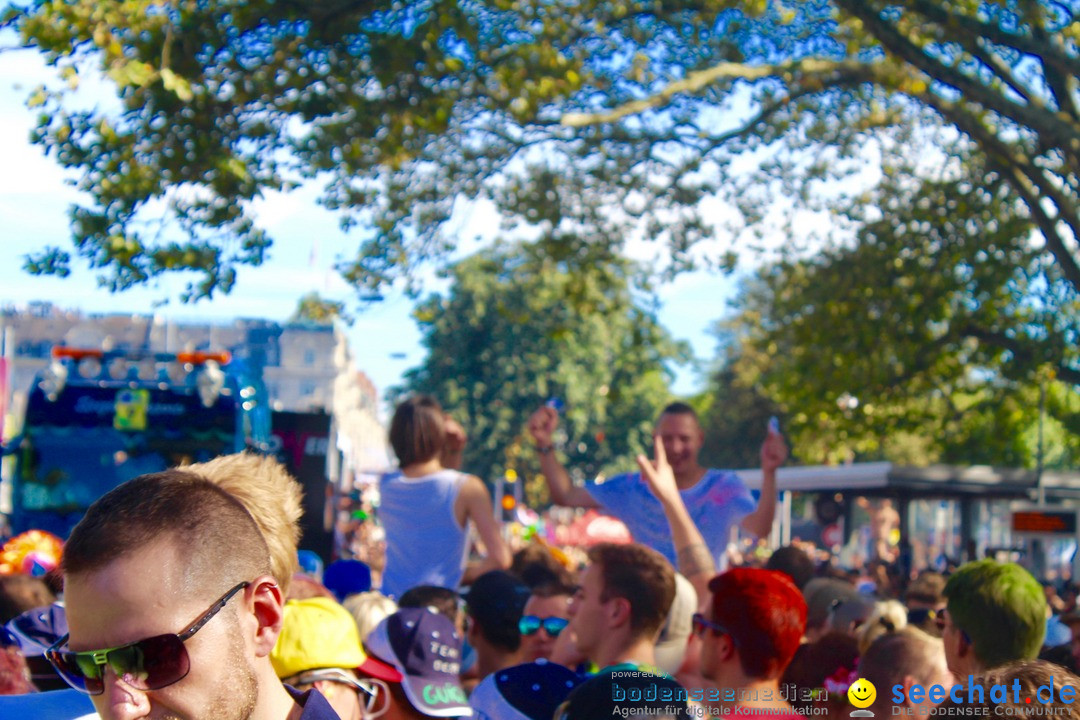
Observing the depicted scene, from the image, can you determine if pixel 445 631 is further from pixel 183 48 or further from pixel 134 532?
pixel 183 48

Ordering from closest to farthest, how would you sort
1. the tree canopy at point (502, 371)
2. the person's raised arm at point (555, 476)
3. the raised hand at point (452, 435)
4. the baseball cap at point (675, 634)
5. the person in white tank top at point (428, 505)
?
the baseball cap at point (675, 634), the person in white tank top at point (428, 505), the raised hand at point (452, 435), the person's raised arm at point (555, 476), the tree canopy at point (502, 371)

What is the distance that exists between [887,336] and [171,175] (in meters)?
9.73

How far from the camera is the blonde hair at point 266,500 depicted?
207 centimetres

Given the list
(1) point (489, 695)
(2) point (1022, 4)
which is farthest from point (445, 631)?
(2) point (1022, 4)

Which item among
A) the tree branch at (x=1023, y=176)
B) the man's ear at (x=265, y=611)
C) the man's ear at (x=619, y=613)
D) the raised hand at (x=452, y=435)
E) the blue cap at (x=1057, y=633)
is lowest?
the blue cap at (x=1057, y=633)

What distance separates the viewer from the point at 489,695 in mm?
3234

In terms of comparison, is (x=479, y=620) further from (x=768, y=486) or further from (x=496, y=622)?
(x=768, y=486)

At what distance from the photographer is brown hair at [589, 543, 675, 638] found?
12.5 ft

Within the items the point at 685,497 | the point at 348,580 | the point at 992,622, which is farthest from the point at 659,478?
the point at 348,580

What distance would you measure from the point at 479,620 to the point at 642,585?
3.51 feet

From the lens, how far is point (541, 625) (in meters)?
4.46

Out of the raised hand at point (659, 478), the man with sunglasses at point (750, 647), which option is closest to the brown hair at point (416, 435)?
the raised hand at point (659, 478)

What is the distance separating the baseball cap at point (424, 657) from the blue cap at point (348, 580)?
201 cm

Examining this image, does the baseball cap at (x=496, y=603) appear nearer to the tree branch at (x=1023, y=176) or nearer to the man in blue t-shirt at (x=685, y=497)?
the man in blue t-shirt at (x=685, y=497)
